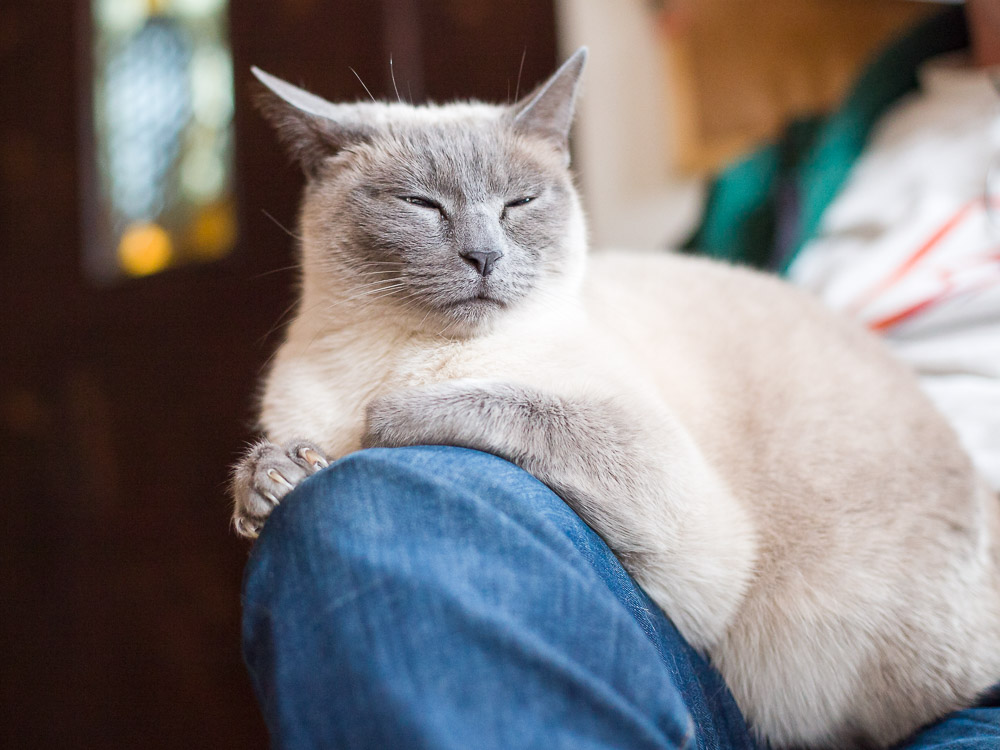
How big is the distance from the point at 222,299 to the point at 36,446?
93 cm

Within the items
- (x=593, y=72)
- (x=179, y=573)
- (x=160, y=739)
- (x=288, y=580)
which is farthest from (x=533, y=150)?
(x=160, y=739)

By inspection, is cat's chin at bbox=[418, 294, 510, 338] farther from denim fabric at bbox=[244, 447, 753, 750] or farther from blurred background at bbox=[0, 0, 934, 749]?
blurred background at bbox=[0, 0, 934, 749]

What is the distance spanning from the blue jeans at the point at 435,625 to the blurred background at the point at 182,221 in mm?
1380

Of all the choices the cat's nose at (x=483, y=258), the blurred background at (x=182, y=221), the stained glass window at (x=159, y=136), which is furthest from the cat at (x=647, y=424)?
the stained glass window at (x=159, y=136)

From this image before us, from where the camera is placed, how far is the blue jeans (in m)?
0.54

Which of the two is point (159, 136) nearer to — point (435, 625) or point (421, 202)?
point (421, 202)

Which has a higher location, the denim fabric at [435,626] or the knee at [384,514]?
the knee at [384,514]

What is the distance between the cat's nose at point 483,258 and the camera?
88cm

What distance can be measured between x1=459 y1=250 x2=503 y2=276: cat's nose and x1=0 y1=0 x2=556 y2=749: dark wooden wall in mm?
1123

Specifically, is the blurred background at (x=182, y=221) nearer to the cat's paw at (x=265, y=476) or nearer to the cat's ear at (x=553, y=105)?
the cat's ear at (x=553, y=105)

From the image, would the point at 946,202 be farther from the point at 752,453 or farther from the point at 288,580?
the point at 288,580

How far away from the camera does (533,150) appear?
40.4 inches

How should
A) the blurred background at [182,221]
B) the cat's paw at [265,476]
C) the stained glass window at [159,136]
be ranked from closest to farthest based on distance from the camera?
the cat's paw at [265,476] → the blurred background at [182,221] → the stained glass window at [159,136]

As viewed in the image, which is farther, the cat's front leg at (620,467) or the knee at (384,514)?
the cat's front leg at (620,467)
